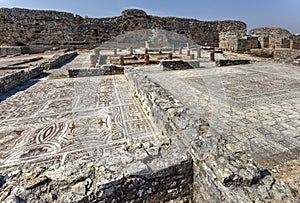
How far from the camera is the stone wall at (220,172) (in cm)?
137

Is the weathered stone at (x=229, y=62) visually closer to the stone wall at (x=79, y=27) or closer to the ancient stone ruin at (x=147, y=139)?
the ancient stone ruin at (x=147, y=139)

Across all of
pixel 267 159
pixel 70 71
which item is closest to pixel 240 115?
pixel 267 159

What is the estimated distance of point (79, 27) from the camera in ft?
75.5

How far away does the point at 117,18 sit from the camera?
25328 millimetres

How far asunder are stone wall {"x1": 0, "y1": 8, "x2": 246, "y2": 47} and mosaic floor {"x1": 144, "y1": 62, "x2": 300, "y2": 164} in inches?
765

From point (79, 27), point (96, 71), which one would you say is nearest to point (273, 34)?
point (96, 71)

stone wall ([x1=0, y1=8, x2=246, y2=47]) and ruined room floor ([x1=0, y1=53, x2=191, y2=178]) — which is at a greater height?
stone wall ([x1=0, y1=8, x2=246, y2=47])

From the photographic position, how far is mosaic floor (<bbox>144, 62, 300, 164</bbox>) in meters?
2.74

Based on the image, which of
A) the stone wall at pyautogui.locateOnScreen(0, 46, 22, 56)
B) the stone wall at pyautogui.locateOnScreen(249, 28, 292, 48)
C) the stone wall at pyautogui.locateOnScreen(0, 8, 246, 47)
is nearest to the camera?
the stone wall at pyautogui.locateOnScreen(0, 46, 22, 56)

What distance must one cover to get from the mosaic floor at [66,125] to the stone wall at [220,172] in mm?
941

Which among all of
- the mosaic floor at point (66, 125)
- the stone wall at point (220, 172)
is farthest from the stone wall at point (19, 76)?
the stone wall at point (220, 172)

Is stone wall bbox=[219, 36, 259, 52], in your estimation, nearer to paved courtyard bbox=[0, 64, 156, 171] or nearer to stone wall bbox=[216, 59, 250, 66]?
stone wall bbox=[216, 59, 250, 66]

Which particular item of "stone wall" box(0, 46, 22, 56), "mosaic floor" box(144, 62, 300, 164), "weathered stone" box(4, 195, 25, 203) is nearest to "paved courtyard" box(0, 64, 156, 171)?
"weathered stone" box(4, 195, 25, 203)

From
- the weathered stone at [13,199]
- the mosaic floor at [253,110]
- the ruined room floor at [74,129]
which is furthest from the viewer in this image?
the mosaic floor at [253,110]
